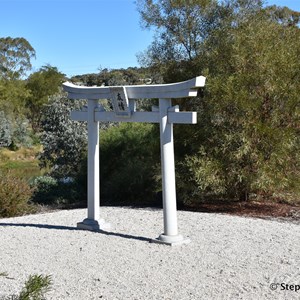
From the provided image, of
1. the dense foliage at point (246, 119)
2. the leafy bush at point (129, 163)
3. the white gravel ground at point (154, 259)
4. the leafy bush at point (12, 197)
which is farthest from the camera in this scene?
the leafy bush at point (129, 163)

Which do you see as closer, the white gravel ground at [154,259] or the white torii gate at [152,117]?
the white gravel ground at [154,259]

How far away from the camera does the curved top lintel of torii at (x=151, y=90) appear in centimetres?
646

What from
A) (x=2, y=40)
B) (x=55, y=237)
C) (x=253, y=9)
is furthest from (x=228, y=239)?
(x=2, y=40)

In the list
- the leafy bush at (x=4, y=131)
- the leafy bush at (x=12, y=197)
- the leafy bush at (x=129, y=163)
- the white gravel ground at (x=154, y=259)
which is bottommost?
the white gravel ground at (x=154, y=259)

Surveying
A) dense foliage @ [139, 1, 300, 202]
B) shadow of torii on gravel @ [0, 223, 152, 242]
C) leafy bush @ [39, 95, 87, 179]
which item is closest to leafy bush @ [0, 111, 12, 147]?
leafy bush @ [39, 95, 87, 179]

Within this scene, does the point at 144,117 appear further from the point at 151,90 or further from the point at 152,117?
the point at 151,90

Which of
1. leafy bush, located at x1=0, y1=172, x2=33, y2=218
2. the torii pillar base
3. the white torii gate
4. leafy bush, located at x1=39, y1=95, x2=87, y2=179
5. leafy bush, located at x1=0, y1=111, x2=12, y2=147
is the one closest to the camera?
the white torii gate

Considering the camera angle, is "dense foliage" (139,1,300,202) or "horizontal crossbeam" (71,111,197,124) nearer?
"horizontal crossbeam" (71,111,197,124)

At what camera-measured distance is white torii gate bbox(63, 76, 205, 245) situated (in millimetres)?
6621

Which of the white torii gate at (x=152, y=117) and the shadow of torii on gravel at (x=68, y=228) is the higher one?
the white torii gate at (x=152, y=117)

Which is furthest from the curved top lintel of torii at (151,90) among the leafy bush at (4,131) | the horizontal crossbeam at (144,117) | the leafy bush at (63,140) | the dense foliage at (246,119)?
the leafy bush at (4,131)

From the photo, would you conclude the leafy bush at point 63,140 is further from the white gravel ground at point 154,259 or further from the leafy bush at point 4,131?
the leafy bush at point 4,131

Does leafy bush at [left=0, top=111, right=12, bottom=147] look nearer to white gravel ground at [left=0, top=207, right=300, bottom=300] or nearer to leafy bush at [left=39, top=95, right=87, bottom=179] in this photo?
leafy bush at [left=39, top=95, right=87, bottom=179]

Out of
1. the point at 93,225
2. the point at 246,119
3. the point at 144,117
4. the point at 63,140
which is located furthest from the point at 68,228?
the point at 63,140
